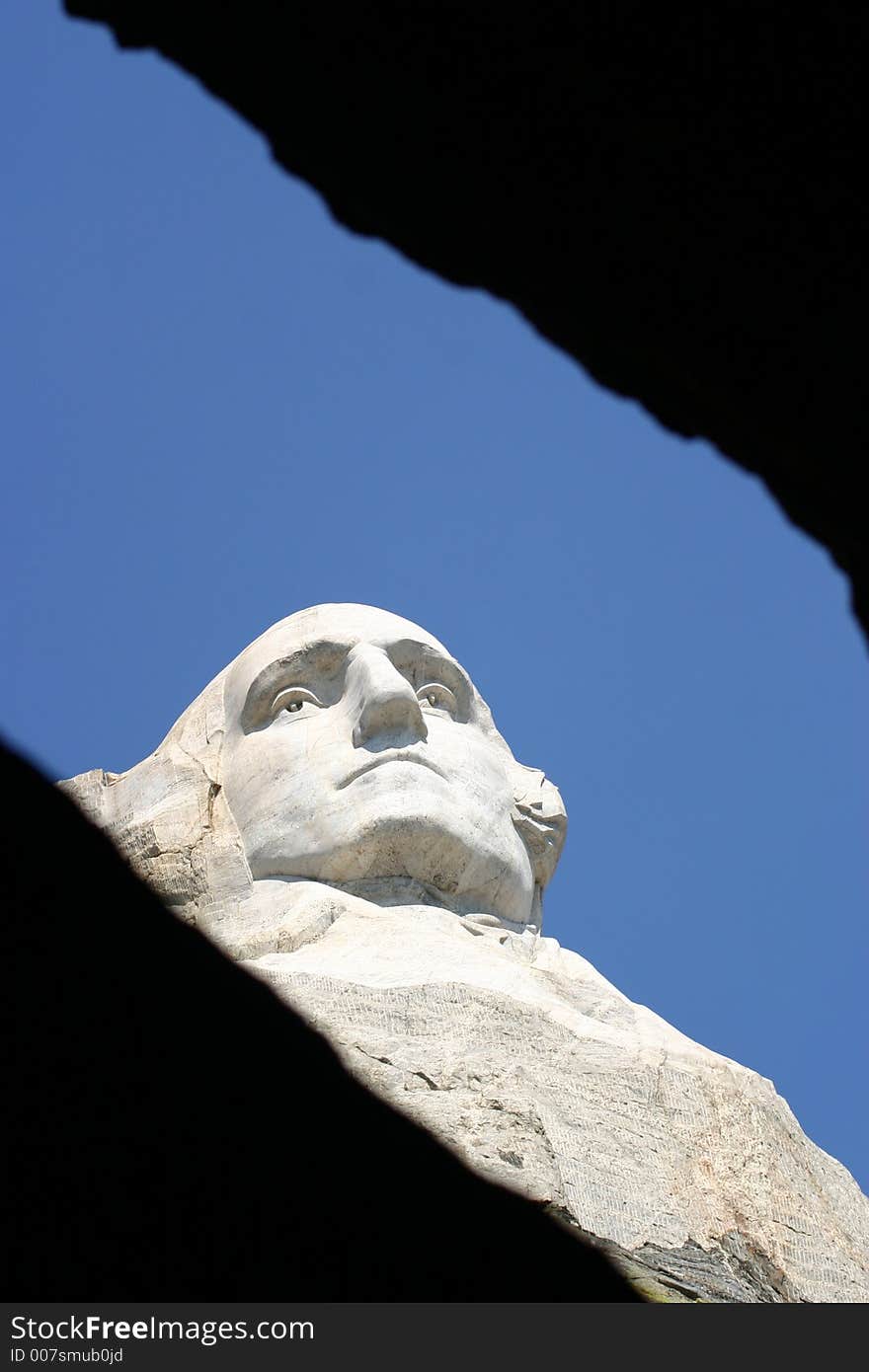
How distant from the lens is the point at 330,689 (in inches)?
392

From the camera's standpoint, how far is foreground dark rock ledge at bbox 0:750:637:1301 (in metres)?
2.50

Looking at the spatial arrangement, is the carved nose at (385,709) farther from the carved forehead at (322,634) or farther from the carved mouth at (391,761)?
the carved forehead at (322,634)

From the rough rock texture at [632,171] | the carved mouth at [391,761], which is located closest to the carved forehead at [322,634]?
the carved mouth at [391,761]

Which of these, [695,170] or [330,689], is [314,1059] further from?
[330,689]

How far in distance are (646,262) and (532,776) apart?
314 inches

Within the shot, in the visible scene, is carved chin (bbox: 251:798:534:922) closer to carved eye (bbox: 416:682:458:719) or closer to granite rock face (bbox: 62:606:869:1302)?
granite rock face (bbox: 62:606:869:1302)

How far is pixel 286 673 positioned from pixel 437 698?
0.70 m

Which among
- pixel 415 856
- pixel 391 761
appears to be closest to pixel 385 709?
pixel 391 761

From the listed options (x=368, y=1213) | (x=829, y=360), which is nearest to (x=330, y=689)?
(x=368, y=1213)

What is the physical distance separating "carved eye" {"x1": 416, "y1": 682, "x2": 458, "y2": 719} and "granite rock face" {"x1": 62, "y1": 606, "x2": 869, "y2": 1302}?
0.5 inches

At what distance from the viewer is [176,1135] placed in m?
2.69

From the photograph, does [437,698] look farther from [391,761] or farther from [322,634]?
[391,761]

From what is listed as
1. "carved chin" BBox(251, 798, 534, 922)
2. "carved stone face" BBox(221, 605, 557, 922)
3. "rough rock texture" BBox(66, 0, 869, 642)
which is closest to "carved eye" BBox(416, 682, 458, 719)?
"carved stone face" BBox(221, 605, 557, 922)

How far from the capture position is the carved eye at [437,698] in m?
10.1
